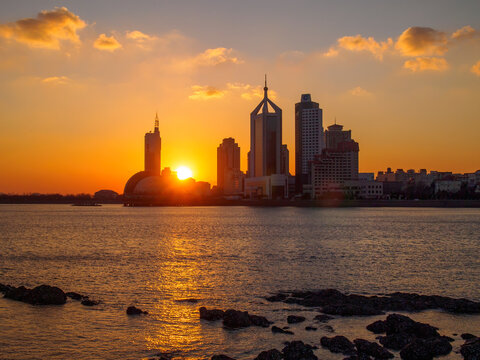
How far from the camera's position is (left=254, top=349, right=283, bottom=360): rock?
12475mm

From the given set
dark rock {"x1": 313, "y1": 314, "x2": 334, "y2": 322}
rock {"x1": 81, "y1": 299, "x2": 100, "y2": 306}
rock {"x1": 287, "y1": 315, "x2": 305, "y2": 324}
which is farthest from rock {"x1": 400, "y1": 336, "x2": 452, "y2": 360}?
rock {"x1": 81, "y1": 299, "x2": 100, "y2": 306}

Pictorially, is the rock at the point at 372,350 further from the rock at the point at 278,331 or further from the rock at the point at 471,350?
the rock at the point at 278,331

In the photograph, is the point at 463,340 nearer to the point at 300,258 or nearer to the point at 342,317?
the point at 342,317

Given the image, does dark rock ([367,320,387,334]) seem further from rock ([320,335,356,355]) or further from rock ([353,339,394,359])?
rock ([320,335,356,355])

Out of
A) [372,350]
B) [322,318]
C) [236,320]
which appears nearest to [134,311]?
[236,320]

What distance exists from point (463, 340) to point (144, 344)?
9652 millimetres

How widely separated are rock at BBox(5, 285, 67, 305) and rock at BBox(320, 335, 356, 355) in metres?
11.0

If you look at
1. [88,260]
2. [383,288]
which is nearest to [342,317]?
[383,288]

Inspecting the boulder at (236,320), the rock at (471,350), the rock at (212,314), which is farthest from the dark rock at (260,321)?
the rock at (471,350)

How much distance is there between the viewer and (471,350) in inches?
508

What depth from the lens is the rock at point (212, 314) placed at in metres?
16.9

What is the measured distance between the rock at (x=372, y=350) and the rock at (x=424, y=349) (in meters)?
0.43

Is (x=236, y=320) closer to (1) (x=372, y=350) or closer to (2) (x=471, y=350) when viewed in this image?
(1) (x=372, y=350)

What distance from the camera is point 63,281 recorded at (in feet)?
80.9
